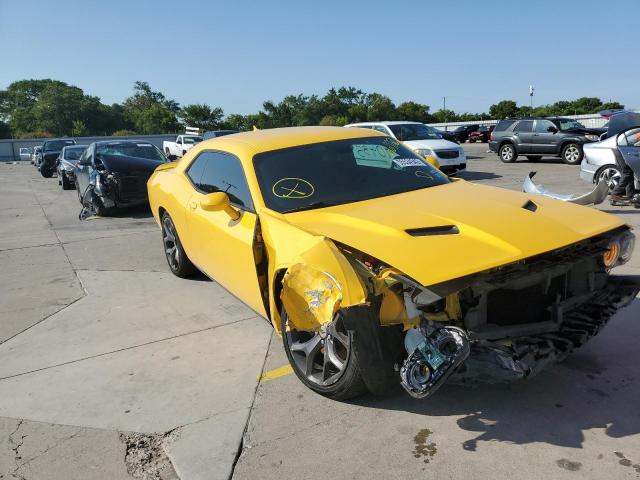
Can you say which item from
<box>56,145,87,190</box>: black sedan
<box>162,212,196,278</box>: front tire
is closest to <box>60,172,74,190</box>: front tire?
<box>56,145,87,190</box>: black sedan

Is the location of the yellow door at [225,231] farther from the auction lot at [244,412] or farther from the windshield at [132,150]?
the windshield at [132,150]

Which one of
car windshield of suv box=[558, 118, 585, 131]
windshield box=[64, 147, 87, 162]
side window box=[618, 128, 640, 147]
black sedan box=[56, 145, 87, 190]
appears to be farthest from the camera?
windshield box=[64, 147, 87, 162]

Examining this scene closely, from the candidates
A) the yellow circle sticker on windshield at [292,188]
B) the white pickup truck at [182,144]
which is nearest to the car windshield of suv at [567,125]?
the yellow circle sticker on windshield at [292,188]

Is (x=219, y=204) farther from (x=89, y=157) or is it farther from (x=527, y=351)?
(x=89, y=157)

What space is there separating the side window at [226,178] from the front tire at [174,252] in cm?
97

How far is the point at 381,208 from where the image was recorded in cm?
346

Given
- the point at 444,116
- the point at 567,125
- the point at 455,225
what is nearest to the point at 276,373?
the point at 455,225

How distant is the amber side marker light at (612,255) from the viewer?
3.23 m

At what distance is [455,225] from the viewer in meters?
3.01

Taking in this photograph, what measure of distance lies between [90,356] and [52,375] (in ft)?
1.07

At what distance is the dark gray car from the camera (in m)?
17.1

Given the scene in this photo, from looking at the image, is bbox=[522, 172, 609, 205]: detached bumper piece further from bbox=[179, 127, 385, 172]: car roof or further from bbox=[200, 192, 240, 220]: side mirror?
bbox=[200, 192, 240, 220]: side mirror

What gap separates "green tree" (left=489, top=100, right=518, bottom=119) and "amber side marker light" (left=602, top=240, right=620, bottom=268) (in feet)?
174

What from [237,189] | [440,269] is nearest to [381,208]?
[440,269]
